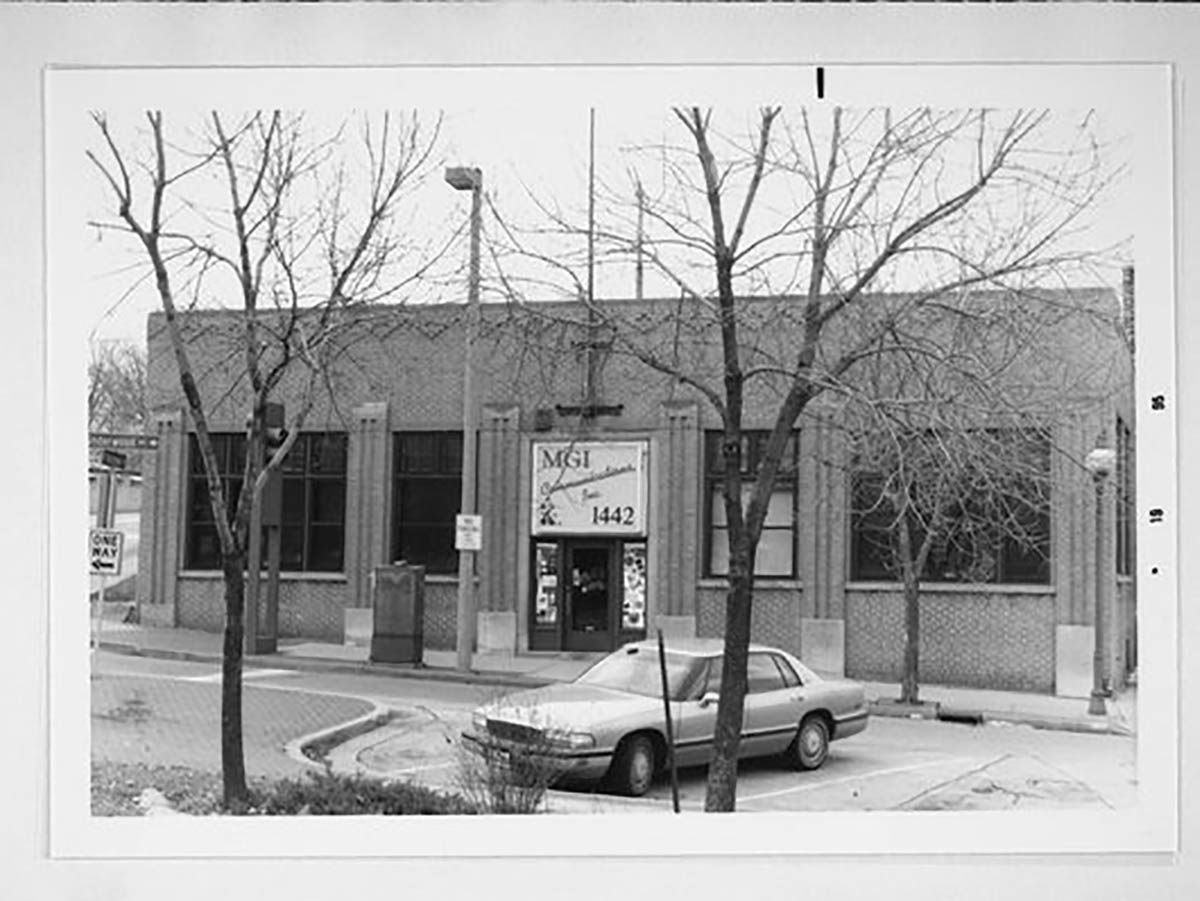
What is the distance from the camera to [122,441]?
191 inches

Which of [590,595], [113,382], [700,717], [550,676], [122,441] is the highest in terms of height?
[113,382]

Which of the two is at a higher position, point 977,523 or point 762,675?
point 977,523

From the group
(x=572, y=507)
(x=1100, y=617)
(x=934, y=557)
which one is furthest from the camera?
(x=572, y=507)

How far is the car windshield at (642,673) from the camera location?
4.88 metres

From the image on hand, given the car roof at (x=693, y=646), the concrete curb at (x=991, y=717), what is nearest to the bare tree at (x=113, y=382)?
the car roof at (x=693, y=646)

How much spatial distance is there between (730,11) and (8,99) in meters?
1.99

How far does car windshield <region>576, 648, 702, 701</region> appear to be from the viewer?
4.88 metres

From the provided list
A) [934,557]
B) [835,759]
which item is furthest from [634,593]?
[934,557]

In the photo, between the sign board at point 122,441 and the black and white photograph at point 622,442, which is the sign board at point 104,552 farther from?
the sign board at point 122,441

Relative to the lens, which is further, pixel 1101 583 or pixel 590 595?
pixel 590 595

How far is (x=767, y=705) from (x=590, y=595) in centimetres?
58

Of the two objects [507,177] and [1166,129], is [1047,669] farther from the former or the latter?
[507,177]

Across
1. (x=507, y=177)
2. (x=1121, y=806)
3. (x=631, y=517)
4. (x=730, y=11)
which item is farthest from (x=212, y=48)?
(x=1121, y=806)

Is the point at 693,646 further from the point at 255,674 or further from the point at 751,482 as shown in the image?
the point at 255,674
